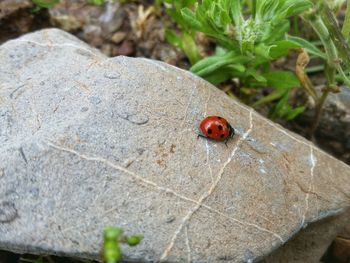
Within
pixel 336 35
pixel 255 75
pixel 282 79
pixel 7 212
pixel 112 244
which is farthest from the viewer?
pixel 282 79

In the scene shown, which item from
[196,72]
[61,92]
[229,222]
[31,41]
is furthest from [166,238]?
[31,41]

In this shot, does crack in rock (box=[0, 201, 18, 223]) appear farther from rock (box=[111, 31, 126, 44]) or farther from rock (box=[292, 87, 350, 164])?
rock (box=[292, 87, 350, 164])

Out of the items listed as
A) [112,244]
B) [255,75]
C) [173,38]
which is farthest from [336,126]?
[112,244]

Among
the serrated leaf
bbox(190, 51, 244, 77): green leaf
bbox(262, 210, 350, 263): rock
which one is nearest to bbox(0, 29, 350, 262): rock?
bbox(262, 210, 350, 263): rock

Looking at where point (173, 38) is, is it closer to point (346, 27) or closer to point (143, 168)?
point (346, 27)

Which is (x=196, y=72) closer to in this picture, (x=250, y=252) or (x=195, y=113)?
(x=195, y=113)
